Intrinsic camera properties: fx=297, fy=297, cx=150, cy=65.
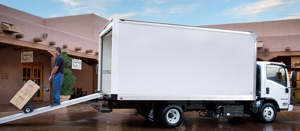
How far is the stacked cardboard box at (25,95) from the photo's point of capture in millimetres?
8422

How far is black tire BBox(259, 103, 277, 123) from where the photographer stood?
9883 millimetres

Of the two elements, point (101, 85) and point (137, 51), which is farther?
point (101, 85)

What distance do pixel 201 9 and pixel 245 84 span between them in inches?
378

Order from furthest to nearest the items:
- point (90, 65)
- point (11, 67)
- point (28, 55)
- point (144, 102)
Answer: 1. point (90, 65)
2. point (11, 67)
3. point (28, 55)
4. point (144, 102)

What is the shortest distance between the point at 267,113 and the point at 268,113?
1.9 inches

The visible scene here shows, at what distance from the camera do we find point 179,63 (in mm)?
8438

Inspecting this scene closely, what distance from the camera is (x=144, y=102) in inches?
335

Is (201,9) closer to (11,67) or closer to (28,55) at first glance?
(28,55)

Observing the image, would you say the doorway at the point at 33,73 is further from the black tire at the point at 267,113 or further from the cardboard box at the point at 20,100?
the black tire at the point at 267,113

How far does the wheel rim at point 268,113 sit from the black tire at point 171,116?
10.5 feet

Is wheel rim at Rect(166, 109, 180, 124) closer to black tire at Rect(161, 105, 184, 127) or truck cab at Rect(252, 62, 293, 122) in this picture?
black tire at Rect(161, 105, 184, 127)

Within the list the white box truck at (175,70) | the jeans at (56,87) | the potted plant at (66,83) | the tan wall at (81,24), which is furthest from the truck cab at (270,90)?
the tan wall at (81,24)

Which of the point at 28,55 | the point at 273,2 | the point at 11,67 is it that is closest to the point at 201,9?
the point at 273,2

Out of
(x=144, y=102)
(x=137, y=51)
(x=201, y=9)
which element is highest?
(x=201, y=9)
